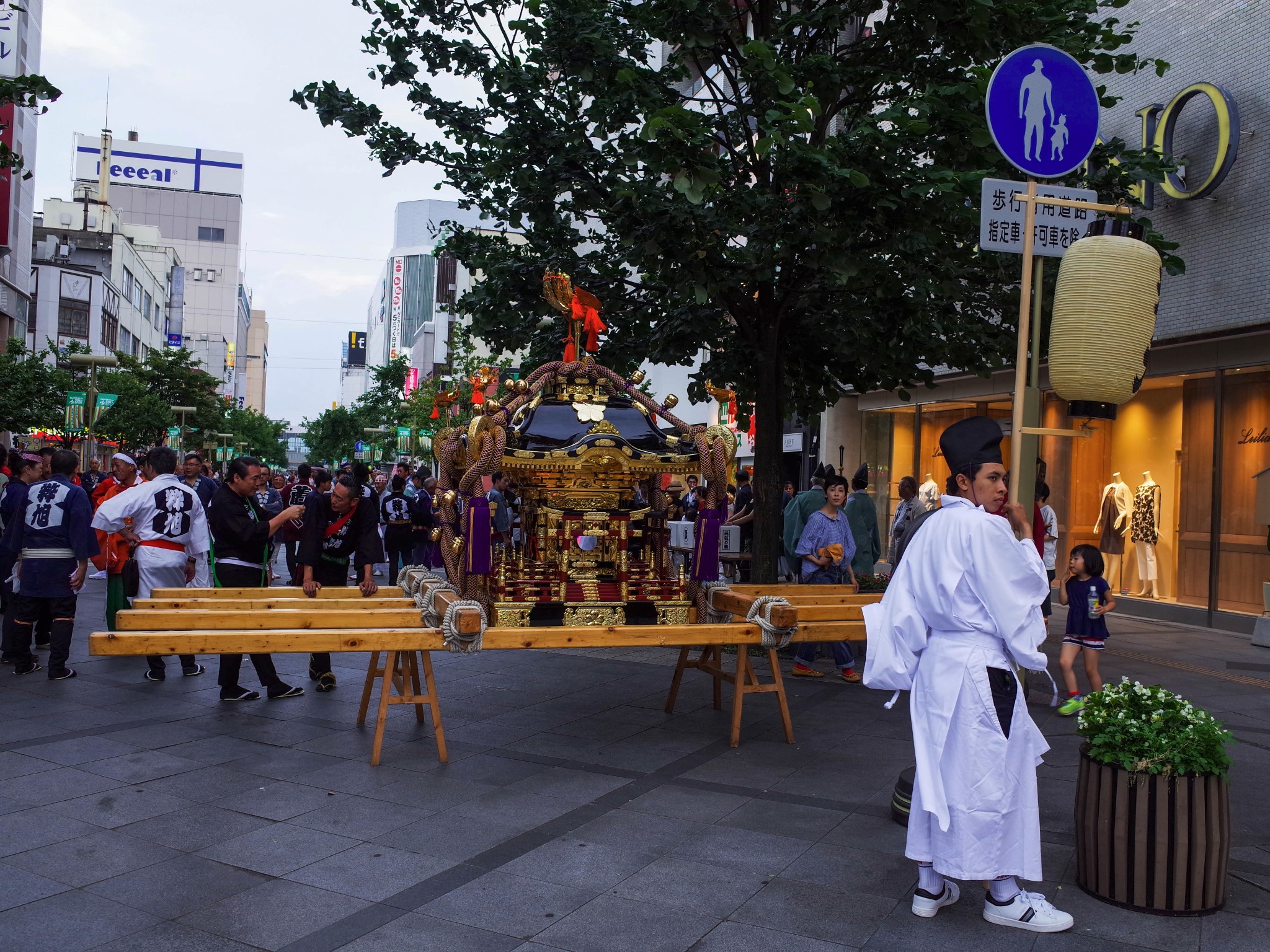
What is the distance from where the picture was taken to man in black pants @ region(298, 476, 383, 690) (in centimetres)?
812

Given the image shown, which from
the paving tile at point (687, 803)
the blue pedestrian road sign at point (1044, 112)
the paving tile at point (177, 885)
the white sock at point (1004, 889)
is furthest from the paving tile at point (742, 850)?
the blue pedestrian road sign at point (1044, 112)

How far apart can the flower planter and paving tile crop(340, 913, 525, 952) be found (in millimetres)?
2439

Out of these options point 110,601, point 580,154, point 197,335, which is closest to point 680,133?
point 580,154

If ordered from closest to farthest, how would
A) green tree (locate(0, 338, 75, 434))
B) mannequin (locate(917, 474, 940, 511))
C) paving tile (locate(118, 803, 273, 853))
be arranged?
paving tile (locate(118, 803, 273, 853)) < mannequin (locate(917, 474, 940, 511)) < green tree (locate(0, 338, 75, 434))

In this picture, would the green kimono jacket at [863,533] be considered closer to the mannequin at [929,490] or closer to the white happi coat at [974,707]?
the mannequin at [929,490]

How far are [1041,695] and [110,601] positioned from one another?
8718 mm

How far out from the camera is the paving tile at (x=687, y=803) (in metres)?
5.34

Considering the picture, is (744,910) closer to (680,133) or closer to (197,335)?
(680,133)

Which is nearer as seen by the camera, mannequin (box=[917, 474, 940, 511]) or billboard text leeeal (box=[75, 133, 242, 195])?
mannequin (box=[917, 474, 940, 511])

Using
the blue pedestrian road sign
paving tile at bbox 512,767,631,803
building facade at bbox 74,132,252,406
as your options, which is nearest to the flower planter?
paving tile at bbox 512,767,631,803

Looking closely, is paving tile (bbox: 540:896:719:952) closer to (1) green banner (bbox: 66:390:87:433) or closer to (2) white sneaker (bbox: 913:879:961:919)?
(2) white sneaker (bbox: 913:879:961:919)

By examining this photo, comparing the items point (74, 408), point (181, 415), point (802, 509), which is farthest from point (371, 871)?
point (181, 415)

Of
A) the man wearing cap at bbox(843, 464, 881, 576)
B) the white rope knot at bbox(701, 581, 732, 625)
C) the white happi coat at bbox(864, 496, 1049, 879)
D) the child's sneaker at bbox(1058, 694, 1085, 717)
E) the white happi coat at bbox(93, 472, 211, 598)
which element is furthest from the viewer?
the man wearing cap at bbox(843, 464, 881, 576)

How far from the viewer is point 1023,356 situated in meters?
5.12
